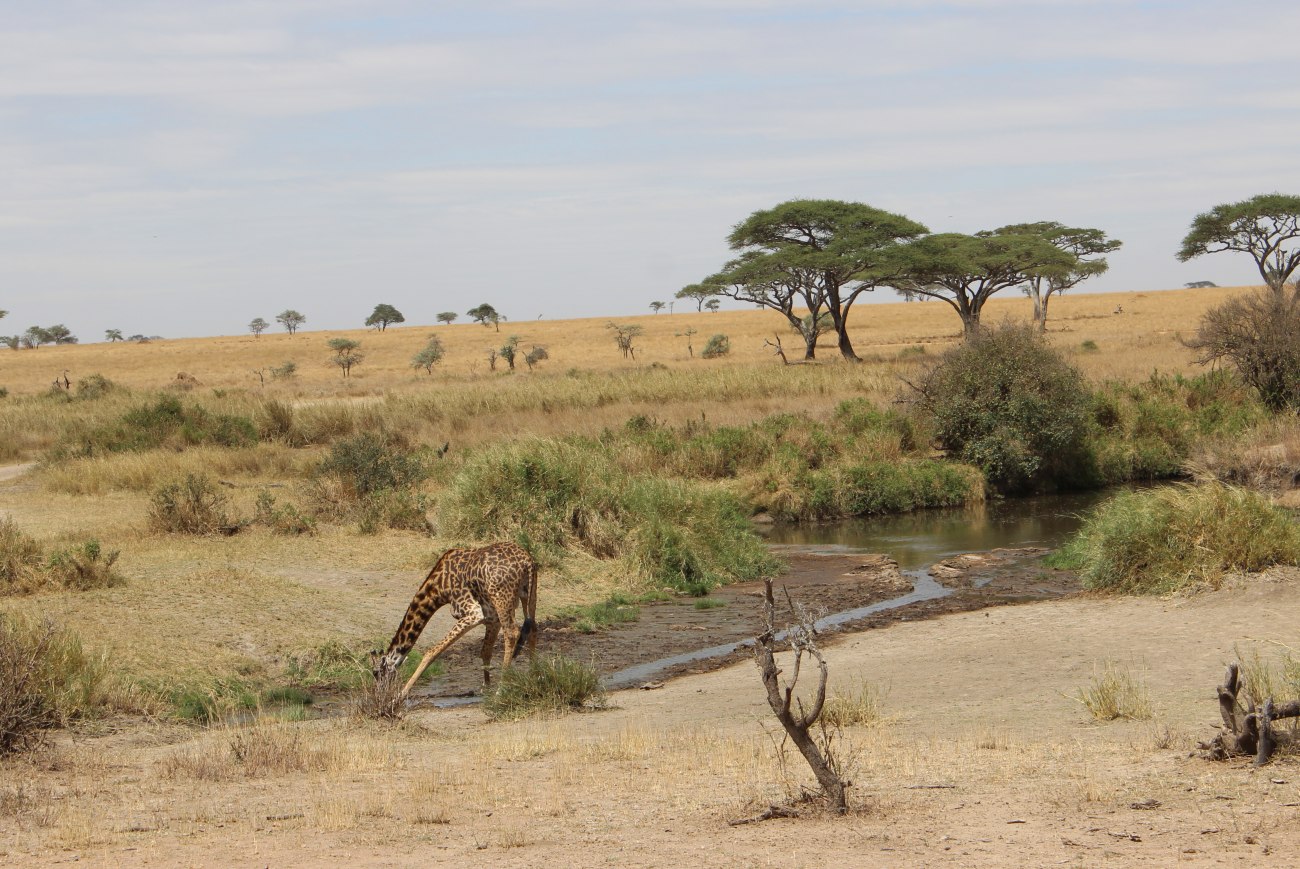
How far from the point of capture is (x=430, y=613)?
41.3 feet

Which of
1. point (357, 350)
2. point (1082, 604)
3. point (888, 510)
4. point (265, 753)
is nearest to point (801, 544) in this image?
point (888, 510)

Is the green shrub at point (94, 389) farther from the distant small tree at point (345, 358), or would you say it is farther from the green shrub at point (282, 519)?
the green shrub at point (282, 519)

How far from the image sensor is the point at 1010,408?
90.1 feet

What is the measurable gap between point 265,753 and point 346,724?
1.73 metres

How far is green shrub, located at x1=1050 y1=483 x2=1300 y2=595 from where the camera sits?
15.4 metres

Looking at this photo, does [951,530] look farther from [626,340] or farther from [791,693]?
[626,340]

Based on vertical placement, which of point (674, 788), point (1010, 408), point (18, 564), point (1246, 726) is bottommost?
point (674, 788)

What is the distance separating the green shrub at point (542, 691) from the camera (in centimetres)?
1128

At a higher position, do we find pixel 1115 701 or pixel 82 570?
pixel 82 570

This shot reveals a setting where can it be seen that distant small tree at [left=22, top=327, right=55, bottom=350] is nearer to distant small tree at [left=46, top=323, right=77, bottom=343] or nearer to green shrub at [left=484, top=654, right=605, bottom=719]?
distant small tree at [left=46, top=323, right=77, bottom=343]

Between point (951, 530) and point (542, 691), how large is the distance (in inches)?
582

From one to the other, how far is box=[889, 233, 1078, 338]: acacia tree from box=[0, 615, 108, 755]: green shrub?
149 ft

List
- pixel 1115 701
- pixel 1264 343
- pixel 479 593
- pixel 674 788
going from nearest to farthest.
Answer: pixel 674 788 < pixel 1115 701 < pixel 479 593 < pixel 1264 343

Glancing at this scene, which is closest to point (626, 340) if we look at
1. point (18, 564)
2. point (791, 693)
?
point (18, 564)
